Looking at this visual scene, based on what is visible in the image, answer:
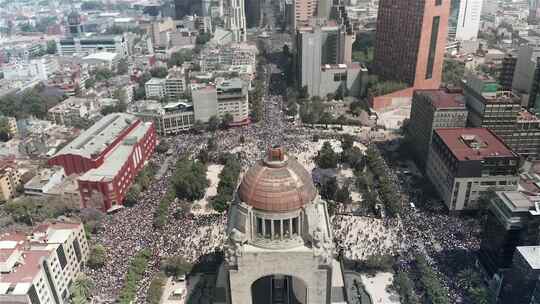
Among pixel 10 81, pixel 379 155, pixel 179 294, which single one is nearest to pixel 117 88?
pixel 10 81

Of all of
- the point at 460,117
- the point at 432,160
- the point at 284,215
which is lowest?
the point at 432,160

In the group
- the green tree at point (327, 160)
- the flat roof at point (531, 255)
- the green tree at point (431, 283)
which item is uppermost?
the flat roof at point (531, 255)

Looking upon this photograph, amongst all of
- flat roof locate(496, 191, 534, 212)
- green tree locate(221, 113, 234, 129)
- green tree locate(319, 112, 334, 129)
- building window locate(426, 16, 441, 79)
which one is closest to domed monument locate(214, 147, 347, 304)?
flat roof locate(496, 191, 534, 212)

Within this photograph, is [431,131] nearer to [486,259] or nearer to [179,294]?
[486,259]

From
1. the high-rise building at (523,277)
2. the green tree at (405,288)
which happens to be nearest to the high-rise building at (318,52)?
the green tree at (405,288)

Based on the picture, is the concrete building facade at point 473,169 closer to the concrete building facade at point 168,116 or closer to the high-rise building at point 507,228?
the high-rise building at point 507,228

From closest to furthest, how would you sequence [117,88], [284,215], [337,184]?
[284,215], [337,184], [117,88]

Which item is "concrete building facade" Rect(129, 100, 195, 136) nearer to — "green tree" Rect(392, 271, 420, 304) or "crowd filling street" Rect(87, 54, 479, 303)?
"crowd filling street" Rect(87, 54, 479, 303)
